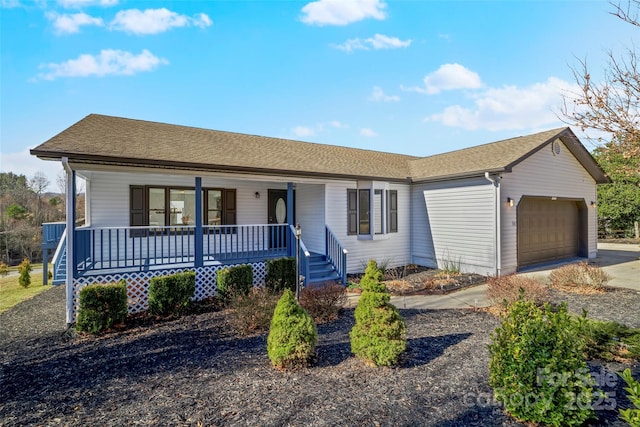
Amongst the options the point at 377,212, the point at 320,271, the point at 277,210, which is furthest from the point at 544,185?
the point at 277,210

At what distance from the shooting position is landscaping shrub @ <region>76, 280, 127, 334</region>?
588 cm

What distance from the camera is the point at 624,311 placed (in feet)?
21.6

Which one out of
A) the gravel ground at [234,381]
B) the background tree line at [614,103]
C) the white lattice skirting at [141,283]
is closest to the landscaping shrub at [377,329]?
the gravel ground at [234,381]

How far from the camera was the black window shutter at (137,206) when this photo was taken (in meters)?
9.23

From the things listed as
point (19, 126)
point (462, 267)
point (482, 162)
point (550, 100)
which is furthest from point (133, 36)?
point (462, 267)

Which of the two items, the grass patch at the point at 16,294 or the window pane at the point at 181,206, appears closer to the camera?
the grass patch at the point at 16,294

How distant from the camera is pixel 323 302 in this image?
637 cm

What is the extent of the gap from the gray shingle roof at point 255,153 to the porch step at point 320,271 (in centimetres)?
274

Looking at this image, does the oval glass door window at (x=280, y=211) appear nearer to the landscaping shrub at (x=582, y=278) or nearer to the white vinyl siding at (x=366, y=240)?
the white vinyl siding at (x=366, y=240)

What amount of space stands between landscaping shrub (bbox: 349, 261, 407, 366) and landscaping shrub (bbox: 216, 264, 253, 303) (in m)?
3.99

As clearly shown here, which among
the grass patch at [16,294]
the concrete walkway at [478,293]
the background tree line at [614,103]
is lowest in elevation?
the grass patch at [16,294]

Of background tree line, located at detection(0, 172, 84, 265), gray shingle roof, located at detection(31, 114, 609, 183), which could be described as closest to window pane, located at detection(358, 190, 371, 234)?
gray shingle roof, located at detection(31, 114, 609, 183)

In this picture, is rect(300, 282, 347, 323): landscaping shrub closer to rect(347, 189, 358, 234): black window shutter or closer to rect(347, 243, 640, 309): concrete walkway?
rect(347, 243, 640, 309): concrete walkway

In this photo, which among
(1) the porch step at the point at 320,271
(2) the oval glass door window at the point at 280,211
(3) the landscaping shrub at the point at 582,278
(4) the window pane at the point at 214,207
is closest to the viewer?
(3) the landscaping shrub at the point at 582,278
